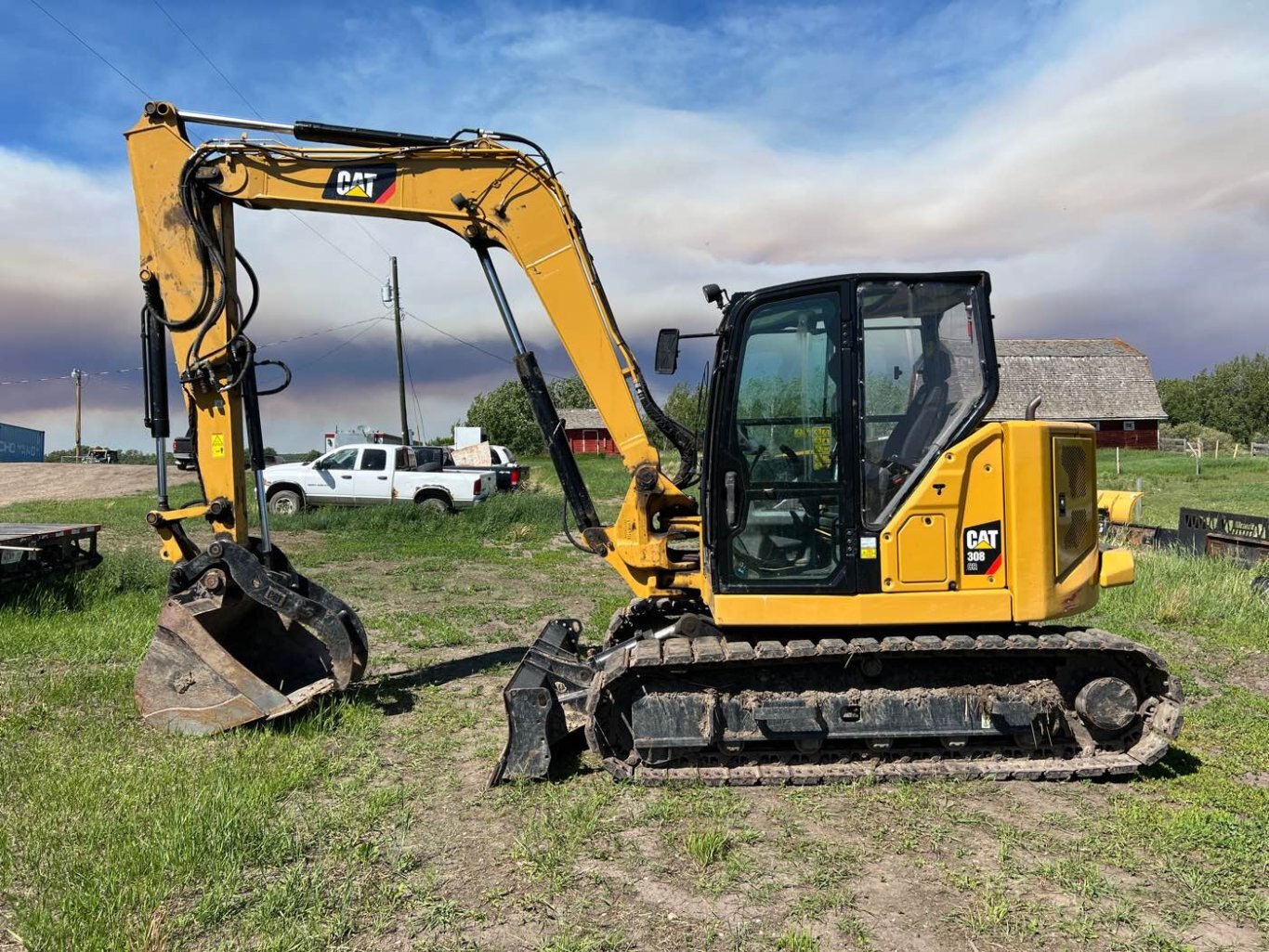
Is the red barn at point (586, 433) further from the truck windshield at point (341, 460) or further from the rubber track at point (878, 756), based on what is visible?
the rubber track at point (878, 756)

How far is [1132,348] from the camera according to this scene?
5388 cm

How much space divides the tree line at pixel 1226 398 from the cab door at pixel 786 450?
8280 centimetres

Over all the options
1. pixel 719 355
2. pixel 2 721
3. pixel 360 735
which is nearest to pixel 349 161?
pixel 719 355

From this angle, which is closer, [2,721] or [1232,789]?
[1232,789]

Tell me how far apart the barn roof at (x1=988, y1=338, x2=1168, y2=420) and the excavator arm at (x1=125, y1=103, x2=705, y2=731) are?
157 ft

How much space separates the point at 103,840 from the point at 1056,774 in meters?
4.98

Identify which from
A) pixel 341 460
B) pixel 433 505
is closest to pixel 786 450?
pixel 433 505

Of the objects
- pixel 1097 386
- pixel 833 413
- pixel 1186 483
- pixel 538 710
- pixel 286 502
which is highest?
pixel 1097 386

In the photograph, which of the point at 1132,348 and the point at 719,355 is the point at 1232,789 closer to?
the point at 719,355

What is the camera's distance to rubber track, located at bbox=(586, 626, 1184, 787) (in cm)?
484

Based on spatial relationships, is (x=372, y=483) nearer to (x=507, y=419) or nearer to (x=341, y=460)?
(x=341, y=460)

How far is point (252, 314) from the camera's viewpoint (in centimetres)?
630

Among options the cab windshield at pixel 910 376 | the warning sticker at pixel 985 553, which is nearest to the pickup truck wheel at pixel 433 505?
the cab windshield at pixel 910 376

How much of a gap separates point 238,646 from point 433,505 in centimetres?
1309
